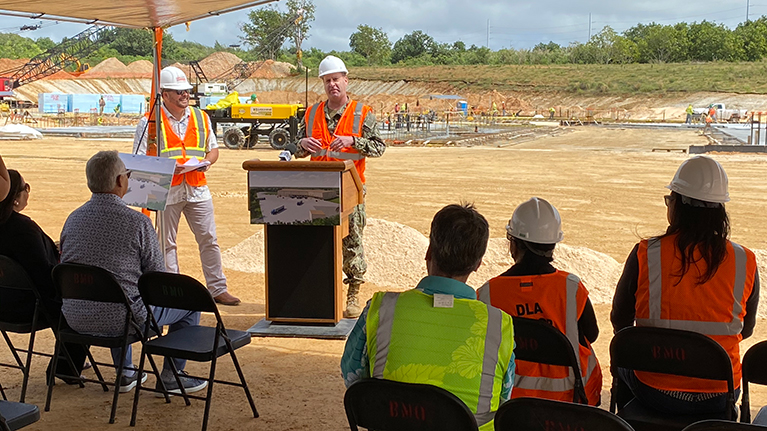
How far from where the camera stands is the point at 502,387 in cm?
254

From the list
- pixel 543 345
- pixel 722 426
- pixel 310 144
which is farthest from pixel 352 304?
pixel 722 426

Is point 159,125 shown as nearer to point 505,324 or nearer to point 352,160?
point 352,160

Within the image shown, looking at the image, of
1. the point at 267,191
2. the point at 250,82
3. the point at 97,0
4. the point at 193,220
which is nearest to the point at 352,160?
the point at 267,191

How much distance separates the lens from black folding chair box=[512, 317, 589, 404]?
A: 9.49 feet

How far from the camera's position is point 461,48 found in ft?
368

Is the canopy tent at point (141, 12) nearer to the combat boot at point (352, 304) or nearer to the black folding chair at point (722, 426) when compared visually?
the combat boot at point (352, 304)

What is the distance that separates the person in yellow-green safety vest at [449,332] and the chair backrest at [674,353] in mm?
602

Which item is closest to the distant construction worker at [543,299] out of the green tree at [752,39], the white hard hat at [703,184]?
the white hard hat at [703,184]

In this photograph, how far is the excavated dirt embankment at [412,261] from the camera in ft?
26.0

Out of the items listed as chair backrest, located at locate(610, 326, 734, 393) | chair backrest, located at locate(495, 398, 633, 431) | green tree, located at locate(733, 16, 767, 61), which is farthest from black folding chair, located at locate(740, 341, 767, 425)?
green tree, located at locate(733, 16, 767, 61)

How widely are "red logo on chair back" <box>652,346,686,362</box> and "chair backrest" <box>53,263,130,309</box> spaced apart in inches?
100

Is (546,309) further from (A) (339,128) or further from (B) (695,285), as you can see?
(A) (339,128)

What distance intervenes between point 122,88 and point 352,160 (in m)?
86.5

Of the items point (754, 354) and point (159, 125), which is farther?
point (159, 125)
